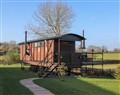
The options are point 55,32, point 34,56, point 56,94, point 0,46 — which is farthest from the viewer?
point 0,46

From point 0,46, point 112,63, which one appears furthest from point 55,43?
point 0,46

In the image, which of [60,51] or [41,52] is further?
[41,52]

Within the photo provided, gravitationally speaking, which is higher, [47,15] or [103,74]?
[47,15]

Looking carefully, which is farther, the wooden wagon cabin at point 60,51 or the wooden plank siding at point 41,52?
the wooden plank siding at point 41,52

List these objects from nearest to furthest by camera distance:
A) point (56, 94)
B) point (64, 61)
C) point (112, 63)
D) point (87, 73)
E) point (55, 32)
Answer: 1. point (56, 94)
2. point (64, 61)
3. point (87, 73)
4. point (112, 63)
5. point (55, 32)

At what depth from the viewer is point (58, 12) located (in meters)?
43.2

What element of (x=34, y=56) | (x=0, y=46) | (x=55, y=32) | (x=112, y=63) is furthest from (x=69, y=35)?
(x=0, y=46)

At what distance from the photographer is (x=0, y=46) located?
57438 mm

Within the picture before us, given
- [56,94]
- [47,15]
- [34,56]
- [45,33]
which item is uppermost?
[47,15]

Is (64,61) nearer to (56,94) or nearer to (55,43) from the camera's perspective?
(55,43)

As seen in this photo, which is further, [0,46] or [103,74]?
[0,46]

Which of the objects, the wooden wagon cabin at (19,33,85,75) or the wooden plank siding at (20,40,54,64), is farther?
the wooden plank siding at (20,40,54,64)

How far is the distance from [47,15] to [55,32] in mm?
3021

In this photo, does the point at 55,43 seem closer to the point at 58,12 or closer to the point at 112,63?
the point at 112,63
